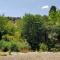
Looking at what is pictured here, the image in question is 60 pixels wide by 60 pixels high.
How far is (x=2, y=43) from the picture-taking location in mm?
26594

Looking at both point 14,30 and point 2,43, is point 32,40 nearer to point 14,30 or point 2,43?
point 2,43

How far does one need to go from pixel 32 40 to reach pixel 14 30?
7.98m

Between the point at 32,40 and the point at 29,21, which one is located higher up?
the point at 29,21

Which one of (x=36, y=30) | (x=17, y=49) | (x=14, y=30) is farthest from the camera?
(x=14, y=30)

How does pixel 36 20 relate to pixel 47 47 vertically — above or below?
above

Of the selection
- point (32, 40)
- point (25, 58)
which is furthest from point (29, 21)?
point (25, 58)

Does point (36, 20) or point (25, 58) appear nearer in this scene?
point (25, 58)

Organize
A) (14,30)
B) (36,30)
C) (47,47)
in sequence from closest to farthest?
(47,47) → (36,30) → (14,30)

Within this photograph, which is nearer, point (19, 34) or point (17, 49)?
point (17, 49)

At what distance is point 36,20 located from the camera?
104 ft

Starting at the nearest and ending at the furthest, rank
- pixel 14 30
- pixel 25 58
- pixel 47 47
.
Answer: pixel 25 58 → pixel 47 47 → pixel 14 30

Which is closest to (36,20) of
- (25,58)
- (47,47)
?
(47,47)

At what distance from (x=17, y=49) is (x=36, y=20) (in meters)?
7.83

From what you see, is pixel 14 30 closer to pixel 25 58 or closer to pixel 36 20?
pixel 36 20
